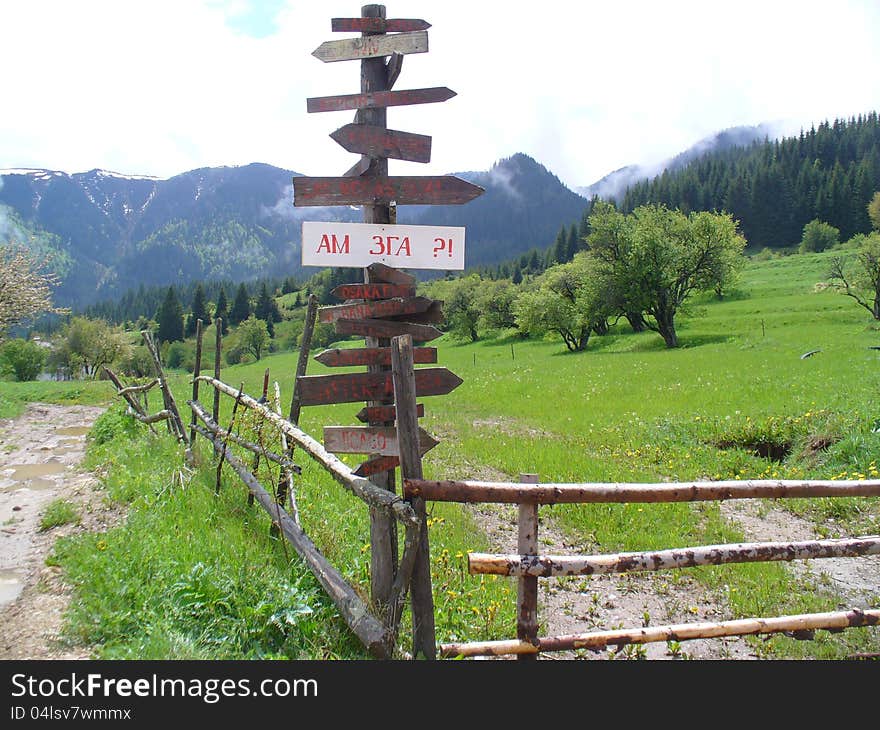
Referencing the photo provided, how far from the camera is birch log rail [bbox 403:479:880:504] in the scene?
154 inches

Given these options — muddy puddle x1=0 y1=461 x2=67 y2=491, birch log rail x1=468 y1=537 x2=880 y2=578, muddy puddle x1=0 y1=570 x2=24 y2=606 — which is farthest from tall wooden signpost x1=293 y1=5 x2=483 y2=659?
muddy puddle x1=0 y1=461 x2=67 y2=491

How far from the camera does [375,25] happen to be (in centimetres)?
444

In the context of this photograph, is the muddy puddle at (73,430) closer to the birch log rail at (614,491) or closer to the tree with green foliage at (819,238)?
the birch log rail at (614,491)

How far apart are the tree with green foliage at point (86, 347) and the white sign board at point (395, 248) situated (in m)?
71.9

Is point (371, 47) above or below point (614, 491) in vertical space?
above

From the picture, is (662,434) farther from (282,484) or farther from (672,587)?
(282,484)

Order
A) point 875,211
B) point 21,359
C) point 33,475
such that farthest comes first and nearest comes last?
point 875,211 → point 21,359 → point 33,475

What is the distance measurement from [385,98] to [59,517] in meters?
6.64

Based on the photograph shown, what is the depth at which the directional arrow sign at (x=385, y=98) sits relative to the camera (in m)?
4.44

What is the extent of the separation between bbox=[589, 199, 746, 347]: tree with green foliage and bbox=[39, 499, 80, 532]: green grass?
3671cm

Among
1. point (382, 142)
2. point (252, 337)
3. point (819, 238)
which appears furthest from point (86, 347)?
point (819, 238)

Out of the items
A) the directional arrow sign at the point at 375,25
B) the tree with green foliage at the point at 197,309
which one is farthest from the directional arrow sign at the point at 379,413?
the tree with green foliage at the point at 197,309

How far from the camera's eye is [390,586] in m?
4.49

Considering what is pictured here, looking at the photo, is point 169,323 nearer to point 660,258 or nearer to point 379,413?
point 660,258
